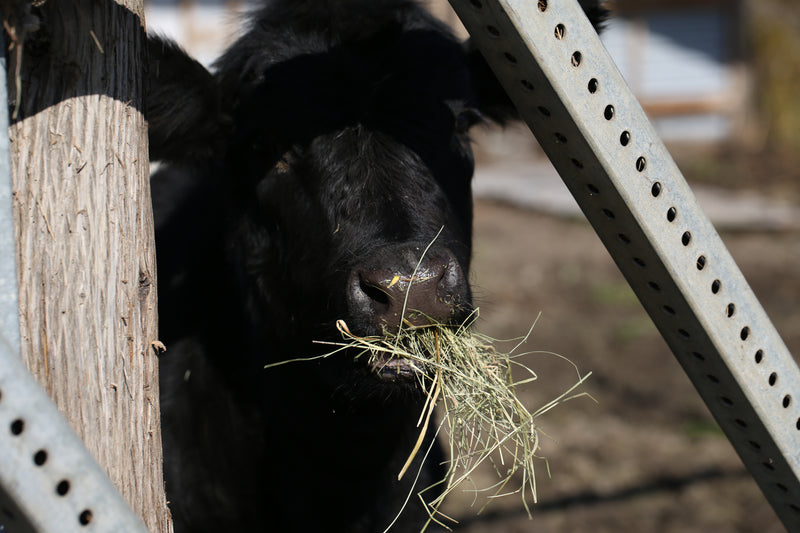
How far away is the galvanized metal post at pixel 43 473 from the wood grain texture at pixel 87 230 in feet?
0.85

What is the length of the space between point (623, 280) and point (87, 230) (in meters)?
7.46

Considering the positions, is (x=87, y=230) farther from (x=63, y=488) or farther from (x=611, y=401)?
(x=611, y=401)

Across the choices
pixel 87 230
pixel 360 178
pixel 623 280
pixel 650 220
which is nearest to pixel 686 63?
pixel 623 280

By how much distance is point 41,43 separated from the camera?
1.36m

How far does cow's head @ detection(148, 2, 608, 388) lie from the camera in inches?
79.4

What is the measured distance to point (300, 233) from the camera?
240 cm

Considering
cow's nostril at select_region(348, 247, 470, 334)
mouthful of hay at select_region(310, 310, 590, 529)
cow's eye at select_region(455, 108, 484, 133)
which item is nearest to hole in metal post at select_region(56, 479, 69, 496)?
mouthful of hay at select_region(310, 310, 590, 529)

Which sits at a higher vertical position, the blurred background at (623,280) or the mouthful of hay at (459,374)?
the mouthful of hay at (459,374)

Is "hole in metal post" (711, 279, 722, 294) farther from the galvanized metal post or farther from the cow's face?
the galvanized metal post

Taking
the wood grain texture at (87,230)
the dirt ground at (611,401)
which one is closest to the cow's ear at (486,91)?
the dirt ground at (611,401)

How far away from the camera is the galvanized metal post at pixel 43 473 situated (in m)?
1.08

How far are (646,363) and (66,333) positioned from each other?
5804 mm

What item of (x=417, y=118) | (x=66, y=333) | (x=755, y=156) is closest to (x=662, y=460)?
(x=417, y=118)

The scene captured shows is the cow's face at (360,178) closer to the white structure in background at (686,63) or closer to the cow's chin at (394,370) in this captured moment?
the cow's chin at (394,370)
